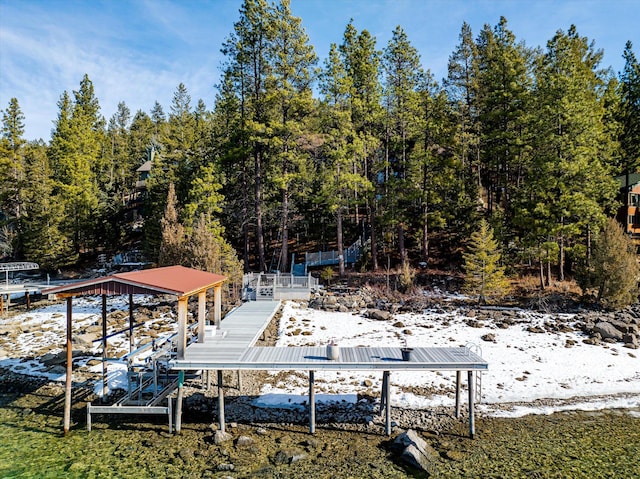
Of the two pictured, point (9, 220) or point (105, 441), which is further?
point (9, 220)

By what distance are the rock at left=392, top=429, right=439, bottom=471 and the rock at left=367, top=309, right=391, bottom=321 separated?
10101 mm

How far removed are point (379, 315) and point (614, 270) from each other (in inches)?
517

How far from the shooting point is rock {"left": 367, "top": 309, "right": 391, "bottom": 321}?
70.3ft

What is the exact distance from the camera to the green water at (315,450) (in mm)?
9969

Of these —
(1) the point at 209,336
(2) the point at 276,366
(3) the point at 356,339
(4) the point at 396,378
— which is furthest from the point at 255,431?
(3) the point at 356,339

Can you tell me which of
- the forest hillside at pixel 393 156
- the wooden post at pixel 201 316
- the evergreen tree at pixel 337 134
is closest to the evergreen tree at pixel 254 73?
the forest hillside at pixel 393 156

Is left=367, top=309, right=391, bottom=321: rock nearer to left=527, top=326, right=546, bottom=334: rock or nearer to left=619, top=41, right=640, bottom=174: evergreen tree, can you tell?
left=527, top=326, right=546, bottom=334: rock

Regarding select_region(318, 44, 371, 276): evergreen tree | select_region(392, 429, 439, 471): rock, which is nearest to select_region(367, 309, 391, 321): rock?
select_region(318, 44, 371, 276): evergreen tree

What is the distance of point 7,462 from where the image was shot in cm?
1044

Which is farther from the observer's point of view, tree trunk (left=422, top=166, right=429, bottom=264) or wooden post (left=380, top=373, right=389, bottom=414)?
tree trunk (left=422, top=166, right=429, bottom=264)

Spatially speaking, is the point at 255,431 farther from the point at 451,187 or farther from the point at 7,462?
the point at 451,187

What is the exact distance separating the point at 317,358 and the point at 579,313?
1688cm

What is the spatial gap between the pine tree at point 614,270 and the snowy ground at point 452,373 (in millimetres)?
3392

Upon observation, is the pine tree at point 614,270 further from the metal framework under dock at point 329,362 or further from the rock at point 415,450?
the rock at point 415,450
